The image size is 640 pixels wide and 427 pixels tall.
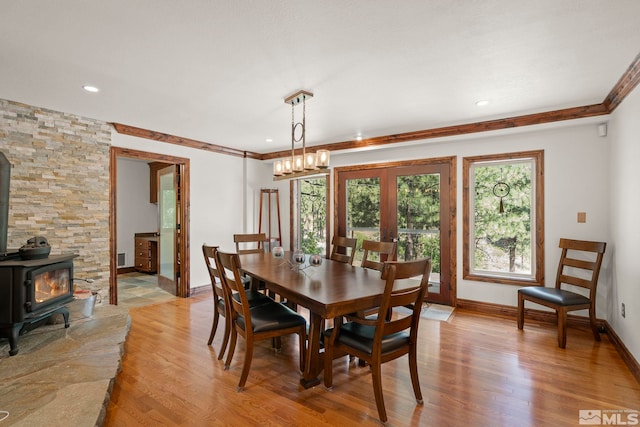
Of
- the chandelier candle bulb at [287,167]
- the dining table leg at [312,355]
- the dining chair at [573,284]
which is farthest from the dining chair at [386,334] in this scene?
the dining chair at [573,284]

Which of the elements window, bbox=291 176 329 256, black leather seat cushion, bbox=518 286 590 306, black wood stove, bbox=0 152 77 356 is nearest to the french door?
window, bbox=291 176 329 256

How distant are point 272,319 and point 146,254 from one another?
5295mm

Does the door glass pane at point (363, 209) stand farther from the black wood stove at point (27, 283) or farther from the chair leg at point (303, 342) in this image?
the black wood stove at point (27, 283)

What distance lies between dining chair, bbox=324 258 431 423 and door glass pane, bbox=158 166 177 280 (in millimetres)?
3775

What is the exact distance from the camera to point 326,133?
15.1ft

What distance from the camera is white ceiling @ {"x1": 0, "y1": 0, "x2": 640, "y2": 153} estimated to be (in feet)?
6.00

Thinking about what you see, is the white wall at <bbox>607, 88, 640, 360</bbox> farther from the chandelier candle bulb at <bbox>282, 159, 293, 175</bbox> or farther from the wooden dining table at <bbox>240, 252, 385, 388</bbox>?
the chandelier candle bulb at <bbox>282, 159, 293, 175</bbox>

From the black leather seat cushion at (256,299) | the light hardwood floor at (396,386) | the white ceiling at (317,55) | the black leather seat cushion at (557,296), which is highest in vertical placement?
the white ceiling at (317,55)

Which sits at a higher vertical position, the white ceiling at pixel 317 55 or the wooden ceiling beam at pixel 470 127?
the white ceiling at pixel 317 55

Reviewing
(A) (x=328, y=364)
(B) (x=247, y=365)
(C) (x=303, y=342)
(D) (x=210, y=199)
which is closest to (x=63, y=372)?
(B) (x=247, y=365)

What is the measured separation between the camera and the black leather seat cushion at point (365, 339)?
6.82ft

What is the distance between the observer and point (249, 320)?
92.3 inches

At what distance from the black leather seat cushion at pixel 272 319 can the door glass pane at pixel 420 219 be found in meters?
2.71

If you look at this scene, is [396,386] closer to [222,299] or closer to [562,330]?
[222,299]
